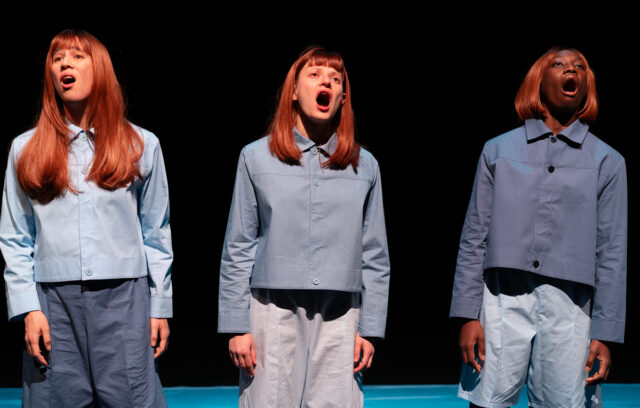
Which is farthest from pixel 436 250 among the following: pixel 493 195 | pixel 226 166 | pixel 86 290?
pixel 86 290

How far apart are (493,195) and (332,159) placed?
19.1 inches

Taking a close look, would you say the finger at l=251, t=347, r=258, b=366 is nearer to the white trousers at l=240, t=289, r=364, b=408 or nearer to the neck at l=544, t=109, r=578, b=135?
the white trousers at l=240, t=289, r=364, b=408

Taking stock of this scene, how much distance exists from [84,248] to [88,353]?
26cm

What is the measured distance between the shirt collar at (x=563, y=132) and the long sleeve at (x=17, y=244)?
4.54 ft

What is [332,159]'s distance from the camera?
2.27 m


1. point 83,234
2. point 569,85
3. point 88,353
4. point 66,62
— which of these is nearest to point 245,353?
point 88,353

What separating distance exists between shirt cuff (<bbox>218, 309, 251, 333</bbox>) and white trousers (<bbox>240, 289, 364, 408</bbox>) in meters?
0.04

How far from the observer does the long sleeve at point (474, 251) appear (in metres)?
2.37

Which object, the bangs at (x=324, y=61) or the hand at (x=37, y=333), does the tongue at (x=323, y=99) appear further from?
the hand at (x=37, y=333)

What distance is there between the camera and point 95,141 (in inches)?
86.6

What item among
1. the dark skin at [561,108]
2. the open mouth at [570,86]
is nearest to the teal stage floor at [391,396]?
the dark skin at [561,108]

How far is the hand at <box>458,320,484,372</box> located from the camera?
2.35 meters

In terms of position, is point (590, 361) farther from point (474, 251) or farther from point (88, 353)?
point (88, 353)

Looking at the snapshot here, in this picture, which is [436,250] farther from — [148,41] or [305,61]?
[305,61]
